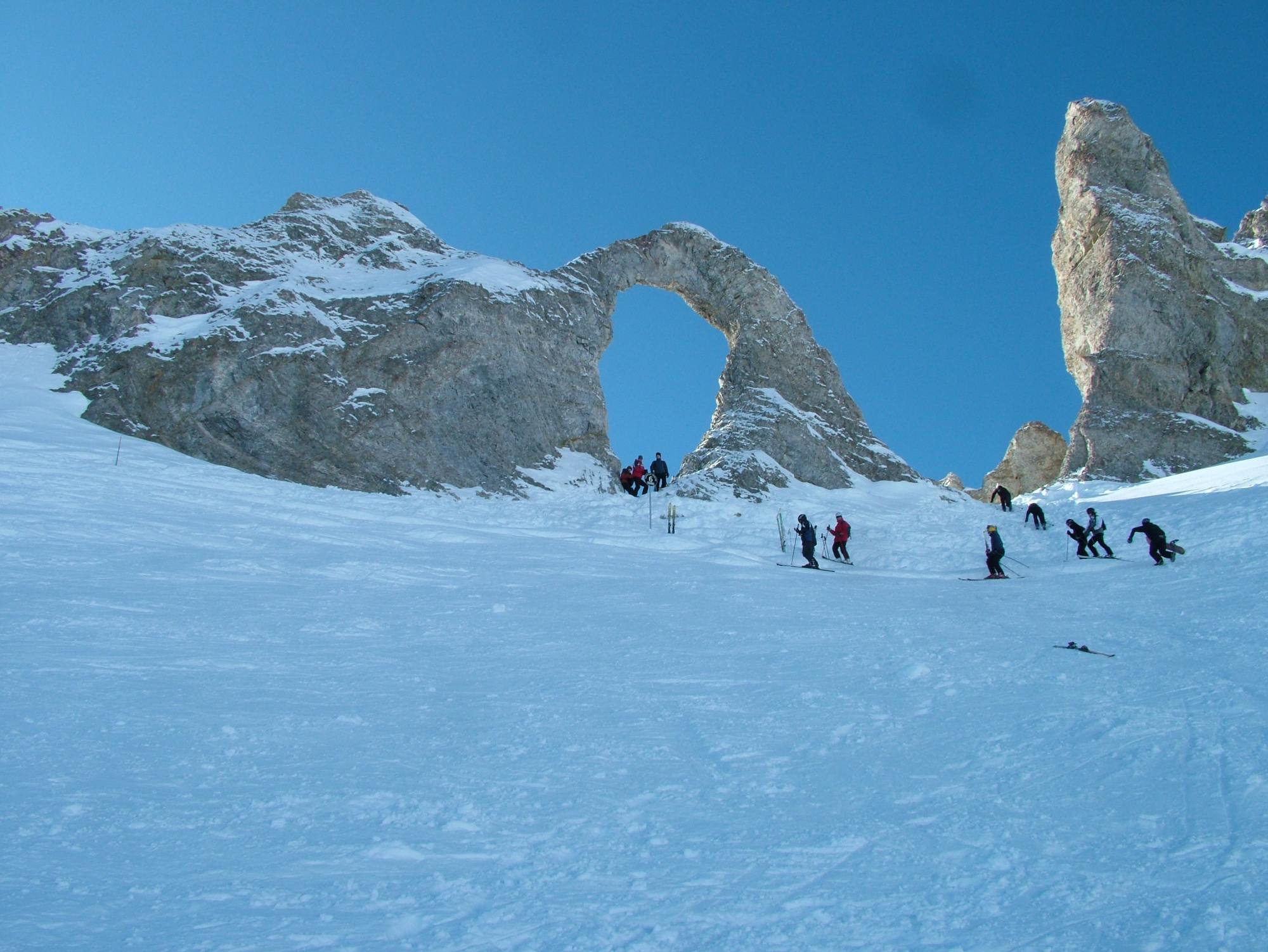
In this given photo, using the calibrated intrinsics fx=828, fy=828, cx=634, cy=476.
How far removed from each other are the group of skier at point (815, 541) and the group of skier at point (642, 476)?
8.63 m

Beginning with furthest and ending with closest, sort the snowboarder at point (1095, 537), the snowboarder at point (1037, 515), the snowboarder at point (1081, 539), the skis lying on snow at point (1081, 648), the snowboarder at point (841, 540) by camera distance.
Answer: the snowboarder at point (1037, 515) → the snowboarder at point (841, 540) → the snowboarder at point (1081, 539) → the snowboarder at point (1095, 537) → the skis lying on snow at point (1081, 648)

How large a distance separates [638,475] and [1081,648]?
2122 cm

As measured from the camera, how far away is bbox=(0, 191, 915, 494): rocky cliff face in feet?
89.9

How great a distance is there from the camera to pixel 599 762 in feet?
20.1

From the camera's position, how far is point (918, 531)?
24.0m

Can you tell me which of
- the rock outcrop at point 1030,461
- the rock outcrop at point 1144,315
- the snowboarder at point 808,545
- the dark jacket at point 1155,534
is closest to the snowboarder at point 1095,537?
the dark jacket at point 1155,534

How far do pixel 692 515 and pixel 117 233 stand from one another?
26776 mm

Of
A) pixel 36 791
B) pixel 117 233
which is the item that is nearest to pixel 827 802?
pixel 36 791

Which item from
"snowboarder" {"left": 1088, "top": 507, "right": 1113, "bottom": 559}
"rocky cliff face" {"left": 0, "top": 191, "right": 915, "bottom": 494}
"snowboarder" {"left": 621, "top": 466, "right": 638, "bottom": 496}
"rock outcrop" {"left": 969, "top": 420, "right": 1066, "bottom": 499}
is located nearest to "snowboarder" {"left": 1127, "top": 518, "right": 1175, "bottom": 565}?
"snowboarder" {"left": 1088, "top": 507, "right": 1113, "bottom": 559}

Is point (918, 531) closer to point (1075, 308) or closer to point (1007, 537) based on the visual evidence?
point (1007, 537)

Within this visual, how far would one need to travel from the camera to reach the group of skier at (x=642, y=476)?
98.8 feet

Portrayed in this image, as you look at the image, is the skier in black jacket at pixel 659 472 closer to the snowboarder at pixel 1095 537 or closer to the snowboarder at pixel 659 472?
the snowboarder at pixel 659 472

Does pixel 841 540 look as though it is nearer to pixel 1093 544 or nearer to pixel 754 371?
pixel 1093 544

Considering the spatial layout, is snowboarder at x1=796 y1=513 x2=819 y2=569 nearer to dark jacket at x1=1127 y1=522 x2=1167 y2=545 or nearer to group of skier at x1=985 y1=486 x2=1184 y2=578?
group of skier at x1=985 y1=486 x2=1184 y2=578
